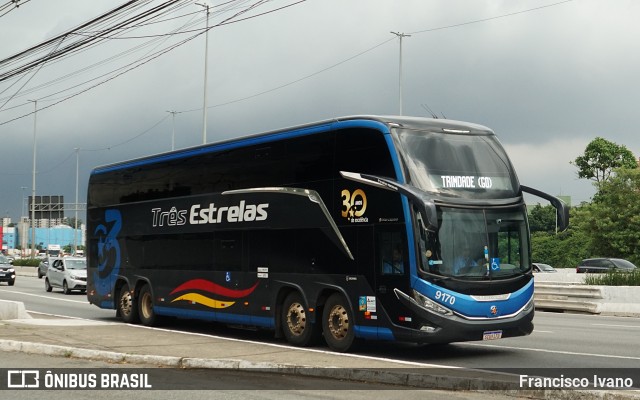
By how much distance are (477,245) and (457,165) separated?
139 cm

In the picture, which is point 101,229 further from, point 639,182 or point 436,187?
point 639,182

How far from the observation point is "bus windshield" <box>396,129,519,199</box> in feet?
49.3

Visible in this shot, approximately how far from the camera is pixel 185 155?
2102cm

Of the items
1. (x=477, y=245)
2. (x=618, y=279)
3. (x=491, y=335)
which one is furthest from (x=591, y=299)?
(x=477, y=245)

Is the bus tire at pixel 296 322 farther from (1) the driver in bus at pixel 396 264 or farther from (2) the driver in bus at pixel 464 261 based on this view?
(2) the driver in bus at pixel 464 261

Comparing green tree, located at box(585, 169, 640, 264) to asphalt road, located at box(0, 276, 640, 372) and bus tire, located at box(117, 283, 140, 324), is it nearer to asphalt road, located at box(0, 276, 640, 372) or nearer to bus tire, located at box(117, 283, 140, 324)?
asphalt road, located at box(0, 276, 640, 372)

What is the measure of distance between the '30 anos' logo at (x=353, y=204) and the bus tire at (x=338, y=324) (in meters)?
1.47

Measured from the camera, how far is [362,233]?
15633 mm

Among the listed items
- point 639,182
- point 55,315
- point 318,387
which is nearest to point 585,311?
point 55,315

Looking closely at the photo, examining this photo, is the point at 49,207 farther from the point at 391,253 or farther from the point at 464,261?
the point at 464,261

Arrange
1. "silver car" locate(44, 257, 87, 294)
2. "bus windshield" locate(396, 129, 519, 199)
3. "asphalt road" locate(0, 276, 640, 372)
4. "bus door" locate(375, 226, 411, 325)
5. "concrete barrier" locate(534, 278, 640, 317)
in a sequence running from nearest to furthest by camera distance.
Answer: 1. "asphalt road" locate(0, 276, 640, 372)
2. "bus door" locate(375, 226, 411, 325)
3. "bus windshield" locate(396, 129, 519, 199)
4. "concrete barrier" locate(534, 278, 640, 317)
5. "silver car" locate(44, 257, 87, 294)

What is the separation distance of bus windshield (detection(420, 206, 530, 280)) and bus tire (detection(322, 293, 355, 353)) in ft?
6.64

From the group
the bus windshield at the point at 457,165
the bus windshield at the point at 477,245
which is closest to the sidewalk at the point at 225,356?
the bus windshield at the point at 477,245

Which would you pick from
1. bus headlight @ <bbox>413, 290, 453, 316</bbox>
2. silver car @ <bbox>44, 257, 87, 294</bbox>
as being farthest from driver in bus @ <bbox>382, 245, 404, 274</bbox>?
silver car @ <bbox>44, 257, 87, 294</bbox>
